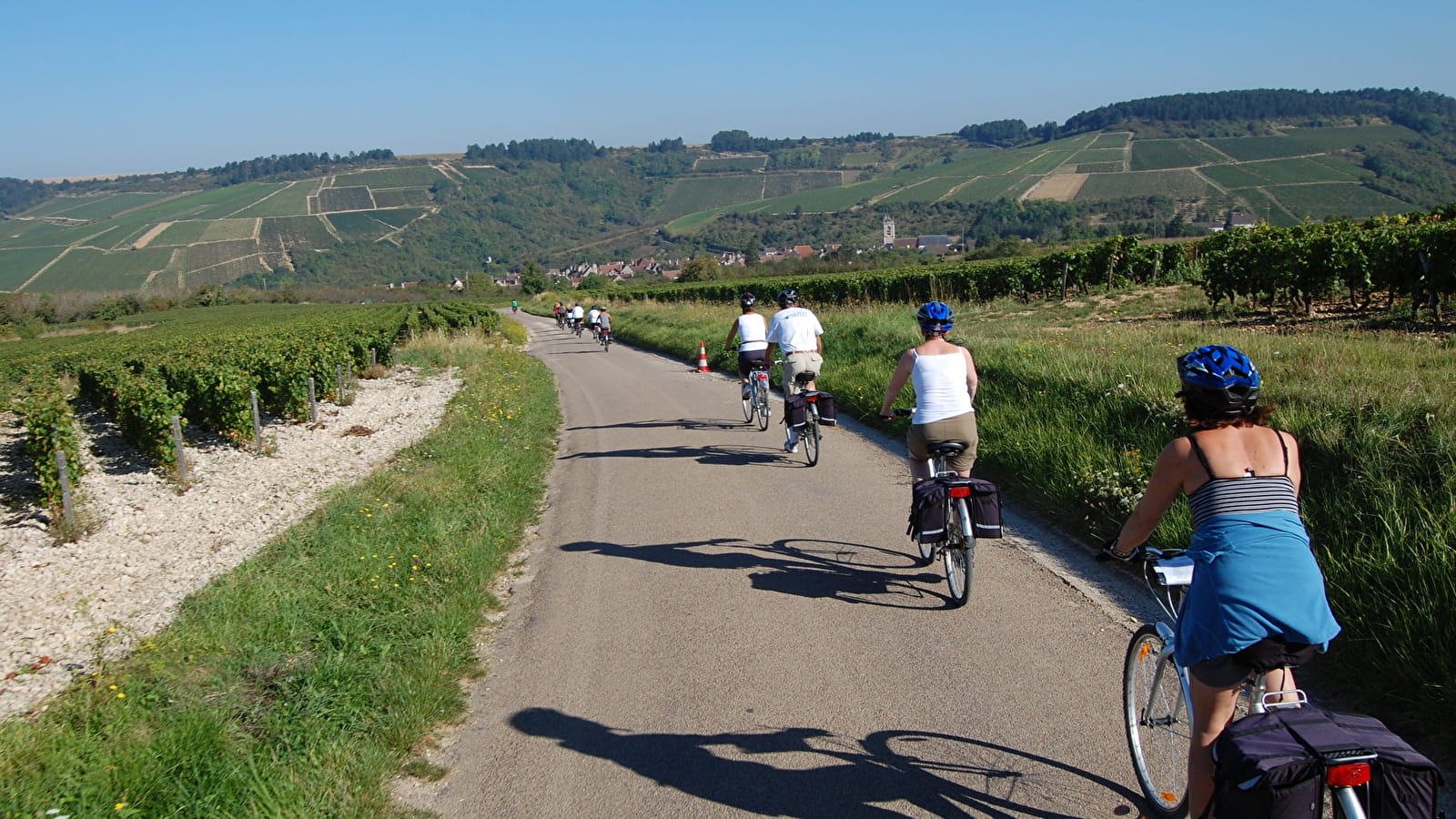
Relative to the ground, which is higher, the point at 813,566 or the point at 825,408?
the point at 825,408

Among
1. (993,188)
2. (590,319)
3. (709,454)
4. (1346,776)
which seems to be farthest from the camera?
(993,188)

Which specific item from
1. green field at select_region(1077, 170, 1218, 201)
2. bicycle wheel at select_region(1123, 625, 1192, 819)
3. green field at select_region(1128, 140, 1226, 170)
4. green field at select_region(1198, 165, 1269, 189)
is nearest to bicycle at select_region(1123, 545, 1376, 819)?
bicycle wheel at select_region(1123, 625, 1192, 819)

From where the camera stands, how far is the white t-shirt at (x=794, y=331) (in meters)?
10.6

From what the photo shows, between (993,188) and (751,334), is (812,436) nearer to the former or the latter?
(751,334)

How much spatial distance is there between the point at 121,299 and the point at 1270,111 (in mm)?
151441

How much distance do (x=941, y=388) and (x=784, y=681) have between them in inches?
91.4

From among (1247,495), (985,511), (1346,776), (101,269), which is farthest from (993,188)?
(1346,776)

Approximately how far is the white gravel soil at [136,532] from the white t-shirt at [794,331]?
17.6ft

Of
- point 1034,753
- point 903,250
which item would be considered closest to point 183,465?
point 1034,753

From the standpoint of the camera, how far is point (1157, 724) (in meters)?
3.48

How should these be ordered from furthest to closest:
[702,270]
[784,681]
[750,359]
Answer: [702,270], [750,359], [784,681]

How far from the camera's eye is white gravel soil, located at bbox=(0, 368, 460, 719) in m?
6.41

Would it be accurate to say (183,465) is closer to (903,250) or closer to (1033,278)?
(1033,278)

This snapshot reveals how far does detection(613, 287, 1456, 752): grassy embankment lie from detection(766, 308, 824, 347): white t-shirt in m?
2.02
